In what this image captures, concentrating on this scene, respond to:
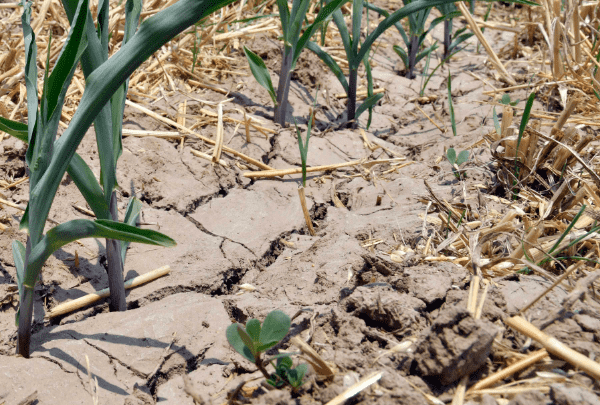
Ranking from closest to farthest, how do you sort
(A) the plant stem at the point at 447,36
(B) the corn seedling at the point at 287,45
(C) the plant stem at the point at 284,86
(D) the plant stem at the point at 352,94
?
1. (B) the corn seedling at the point at 287,45
2. (C) the plant stem at the point at 284,86
3. (D) the plant stem at the point at 352,94
4. (A) the plant stem at the point at 447,36

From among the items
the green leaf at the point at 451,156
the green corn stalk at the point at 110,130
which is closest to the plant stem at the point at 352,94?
the green leaf at the point at 451,156

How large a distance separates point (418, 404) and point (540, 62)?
9.46 feet

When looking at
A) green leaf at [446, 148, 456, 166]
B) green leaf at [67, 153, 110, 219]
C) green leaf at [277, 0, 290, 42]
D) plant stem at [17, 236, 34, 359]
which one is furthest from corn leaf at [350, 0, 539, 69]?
plant stem at [17, 236, 34, 359]

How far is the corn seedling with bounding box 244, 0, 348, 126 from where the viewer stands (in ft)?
6.88

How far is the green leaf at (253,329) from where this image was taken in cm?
98

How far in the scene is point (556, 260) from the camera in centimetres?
124

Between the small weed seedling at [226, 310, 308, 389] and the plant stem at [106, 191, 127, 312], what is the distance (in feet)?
1.54

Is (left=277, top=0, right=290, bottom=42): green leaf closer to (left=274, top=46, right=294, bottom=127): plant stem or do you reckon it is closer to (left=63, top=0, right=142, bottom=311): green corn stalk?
(left=274, top=46, right=294, bottom=127): plant stem

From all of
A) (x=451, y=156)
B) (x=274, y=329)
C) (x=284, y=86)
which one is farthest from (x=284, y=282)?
(x=284, y=86)

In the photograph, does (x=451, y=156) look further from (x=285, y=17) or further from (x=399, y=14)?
(x=285, y=17)

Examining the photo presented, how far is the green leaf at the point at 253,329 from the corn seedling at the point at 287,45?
1.50 meters

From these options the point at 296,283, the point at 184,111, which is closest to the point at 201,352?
the point at 296,283

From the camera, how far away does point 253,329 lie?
98 cm

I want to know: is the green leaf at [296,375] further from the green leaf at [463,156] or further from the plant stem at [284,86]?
the plant stem at [284,86]
